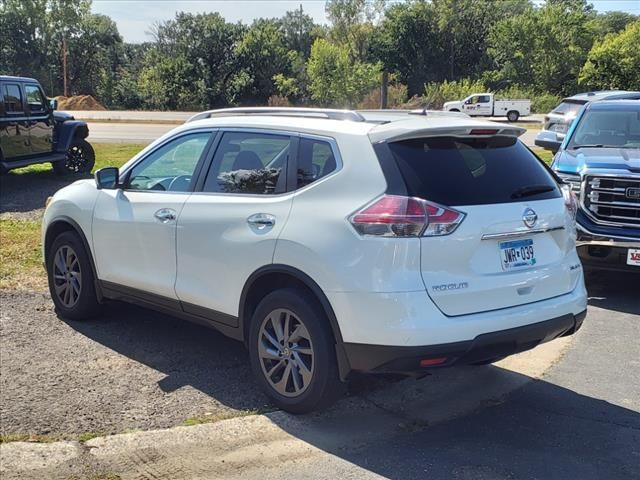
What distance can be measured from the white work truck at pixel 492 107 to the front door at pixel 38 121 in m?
29.9

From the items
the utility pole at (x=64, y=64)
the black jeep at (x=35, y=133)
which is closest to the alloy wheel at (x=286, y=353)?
the black jeep at (x=35, y=133)

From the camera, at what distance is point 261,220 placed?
426 cm

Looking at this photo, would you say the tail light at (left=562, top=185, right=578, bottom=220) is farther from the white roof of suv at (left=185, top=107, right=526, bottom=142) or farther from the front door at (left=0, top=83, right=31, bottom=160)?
the front door at (left=0, top=83, right=31, bottom=160)

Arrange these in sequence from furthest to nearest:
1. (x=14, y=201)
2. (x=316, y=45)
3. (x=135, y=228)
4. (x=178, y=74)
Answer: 1. (x=178, y=74)
2. (x=316, y=45)
3. (x=14, y=201)
4. (x=135, y=228)

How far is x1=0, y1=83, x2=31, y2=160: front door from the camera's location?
44.4 ft

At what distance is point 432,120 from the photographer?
431 centimetres

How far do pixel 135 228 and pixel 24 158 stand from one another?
33.9ft

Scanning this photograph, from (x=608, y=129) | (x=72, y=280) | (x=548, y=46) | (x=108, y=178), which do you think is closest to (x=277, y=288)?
(x=108, y=178)

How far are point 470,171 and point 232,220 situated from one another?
1.52 meters

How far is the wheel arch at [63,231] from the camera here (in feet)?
18.7

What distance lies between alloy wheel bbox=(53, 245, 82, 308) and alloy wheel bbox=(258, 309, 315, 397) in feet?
7.63

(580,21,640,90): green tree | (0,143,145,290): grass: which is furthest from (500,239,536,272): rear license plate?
(580,21,640,90): green tree

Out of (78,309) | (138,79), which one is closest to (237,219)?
(78,309)

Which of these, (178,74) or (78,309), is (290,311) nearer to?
(78,309)
